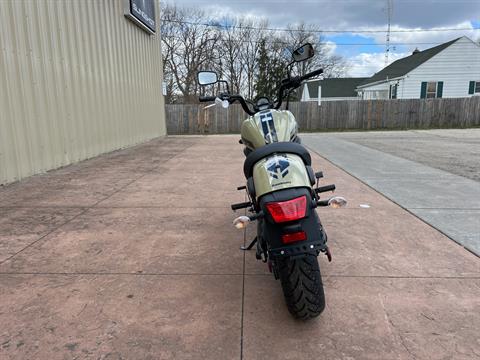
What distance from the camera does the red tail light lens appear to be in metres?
1.88

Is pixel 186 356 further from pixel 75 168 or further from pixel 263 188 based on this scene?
pixel 75 168

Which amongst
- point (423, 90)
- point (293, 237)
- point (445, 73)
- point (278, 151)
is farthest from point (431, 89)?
point (293, 237)

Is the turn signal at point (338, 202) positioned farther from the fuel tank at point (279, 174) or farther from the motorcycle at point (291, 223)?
the fuel tank at point (279, 174)

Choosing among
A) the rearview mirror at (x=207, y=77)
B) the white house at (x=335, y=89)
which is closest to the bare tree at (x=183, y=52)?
the white house at (x=335, y=89)

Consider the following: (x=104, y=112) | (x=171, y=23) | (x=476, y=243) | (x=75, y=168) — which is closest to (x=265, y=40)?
(x=171, y=23)

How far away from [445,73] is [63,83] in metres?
24.4

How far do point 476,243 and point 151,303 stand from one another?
262 cm

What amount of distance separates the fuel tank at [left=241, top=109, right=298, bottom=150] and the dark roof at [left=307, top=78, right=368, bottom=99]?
107 ft

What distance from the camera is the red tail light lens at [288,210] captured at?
1879mm

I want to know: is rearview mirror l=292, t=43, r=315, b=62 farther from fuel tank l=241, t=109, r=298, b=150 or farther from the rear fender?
the rear fender

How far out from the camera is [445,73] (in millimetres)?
24375

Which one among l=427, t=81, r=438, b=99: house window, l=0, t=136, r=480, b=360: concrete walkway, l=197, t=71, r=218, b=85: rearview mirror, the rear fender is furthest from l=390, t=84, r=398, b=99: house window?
the rear fender

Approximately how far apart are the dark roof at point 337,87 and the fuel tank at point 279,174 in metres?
33.0

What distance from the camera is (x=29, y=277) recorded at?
2.56 meters
